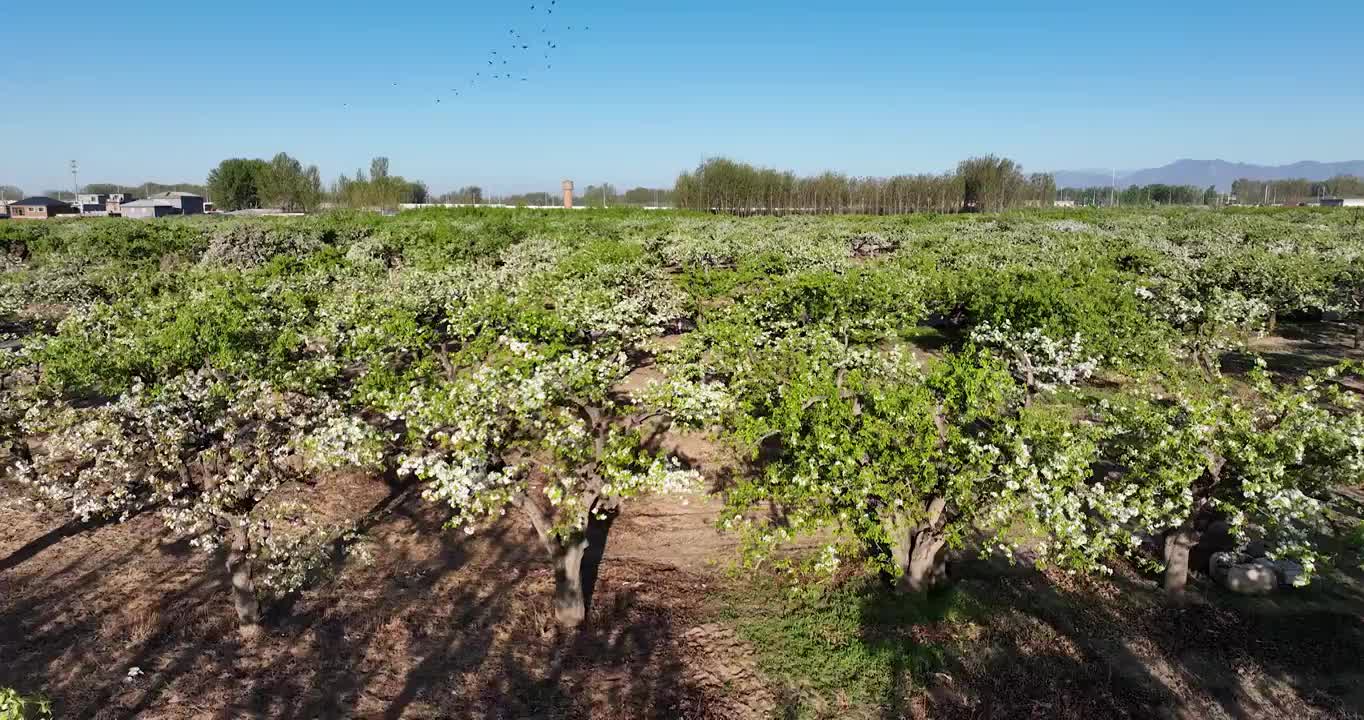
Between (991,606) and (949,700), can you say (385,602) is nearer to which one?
(949,700)

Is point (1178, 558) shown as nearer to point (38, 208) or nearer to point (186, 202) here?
point (38, 208)

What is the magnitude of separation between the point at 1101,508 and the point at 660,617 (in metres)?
8.84

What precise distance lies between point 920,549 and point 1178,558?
559 cm

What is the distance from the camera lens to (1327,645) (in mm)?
13734

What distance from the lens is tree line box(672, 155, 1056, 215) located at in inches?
5305

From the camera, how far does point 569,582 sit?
47.7 feet

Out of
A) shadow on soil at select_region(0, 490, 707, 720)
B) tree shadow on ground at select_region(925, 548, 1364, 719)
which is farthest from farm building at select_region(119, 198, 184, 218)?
tree shadow on ground at select_region(925, 548, 1364, 719)

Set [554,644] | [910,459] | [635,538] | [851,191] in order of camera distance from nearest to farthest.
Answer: [910,459], [554,644], [635,538], [851,191]

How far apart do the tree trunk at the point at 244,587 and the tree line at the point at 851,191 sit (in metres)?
126

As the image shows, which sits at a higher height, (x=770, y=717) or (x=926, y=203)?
(x=926, y=203)

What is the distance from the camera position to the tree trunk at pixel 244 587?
14.0m

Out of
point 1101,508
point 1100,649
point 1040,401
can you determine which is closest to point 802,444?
point 1101,508

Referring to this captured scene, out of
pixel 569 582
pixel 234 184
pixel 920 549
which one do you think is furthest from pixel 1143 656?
pixel 234 184

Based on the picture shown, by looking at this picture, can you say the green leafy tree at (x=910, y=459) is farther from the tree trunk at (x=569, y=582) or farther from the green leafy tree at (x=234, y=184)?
the green leafy tree at (x=234, y=184)
